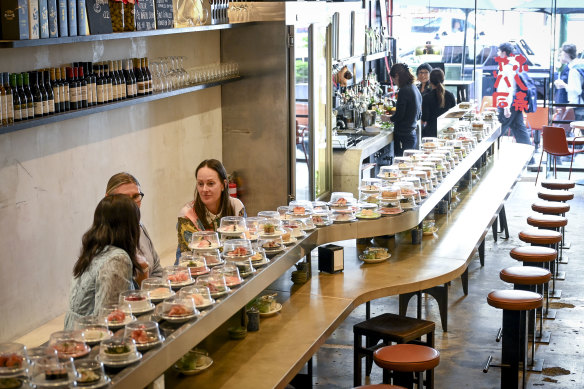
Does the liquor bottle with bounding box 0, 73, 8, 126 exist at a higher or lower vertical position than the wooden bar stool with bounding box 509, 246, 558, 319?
higher

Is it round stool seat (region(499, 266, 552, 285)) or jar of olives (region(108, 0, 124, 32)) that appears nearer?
jar of olives (region(108, 0, 124, 32))

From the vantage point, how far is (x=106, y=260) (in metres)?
3.92

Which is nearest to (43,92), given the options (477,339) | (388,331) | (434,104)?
(388,331)

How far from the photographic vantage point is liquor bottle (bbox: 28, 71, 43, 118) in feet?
16.9

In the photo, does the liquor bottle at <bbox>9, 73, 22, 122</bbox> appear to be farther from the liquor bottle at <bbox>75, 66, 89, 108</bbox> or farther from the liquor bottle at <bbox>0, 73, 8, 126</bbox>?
the liquor bottle at <bbox>75, 66, 89, 108</bbox>

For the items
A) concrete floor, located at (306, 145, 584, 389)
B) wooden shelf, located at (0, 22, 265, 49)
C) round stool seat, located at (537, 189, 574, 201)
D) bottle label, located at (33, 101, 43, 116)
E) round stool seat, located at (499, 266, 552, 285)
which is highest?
wooden shelf, located at (0, 22, 265, 49)

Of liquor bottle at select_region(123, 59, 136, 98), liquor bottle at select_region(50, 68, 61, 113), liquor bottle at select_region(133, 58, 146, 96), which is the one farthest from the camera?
liquor bottle at select_region(133, 58, 146, 96)

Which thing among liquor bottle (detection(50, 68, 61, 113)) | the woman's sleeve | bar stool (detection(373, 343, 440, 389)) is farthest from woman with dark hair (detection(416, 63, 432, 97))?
the woman's sleeve

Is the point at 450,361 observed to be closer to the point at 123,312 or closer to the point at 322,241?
the point at 322,241

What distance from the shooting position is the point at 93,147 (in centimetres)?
626

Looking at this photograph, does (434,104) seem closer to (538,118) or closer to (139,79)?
(538,118)

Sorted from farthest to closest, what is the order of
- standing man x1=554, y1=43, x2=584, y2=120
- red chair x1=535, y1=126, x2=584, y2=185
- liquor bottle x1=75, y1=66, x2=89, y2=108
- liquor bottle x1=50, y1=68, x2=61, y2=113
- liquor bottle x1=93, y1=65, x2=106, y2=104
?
standing man x1=554, y1=43, x2=584, y2=120 → red chair x1=535, y1=126, x2=584, y2=185 → liquor bottle x1=93, y1=65, x2=106, y2=104 → liquor bottle x1=75, y1=66, x2=89, y2=108 → liquor bottle x1=50, y1=68, x2=61, y2=113

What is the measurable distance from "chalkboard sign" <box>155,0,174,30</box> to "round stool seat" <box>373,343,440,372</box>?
10.1 ft

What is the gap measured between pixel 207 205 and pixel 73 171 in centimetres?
119
